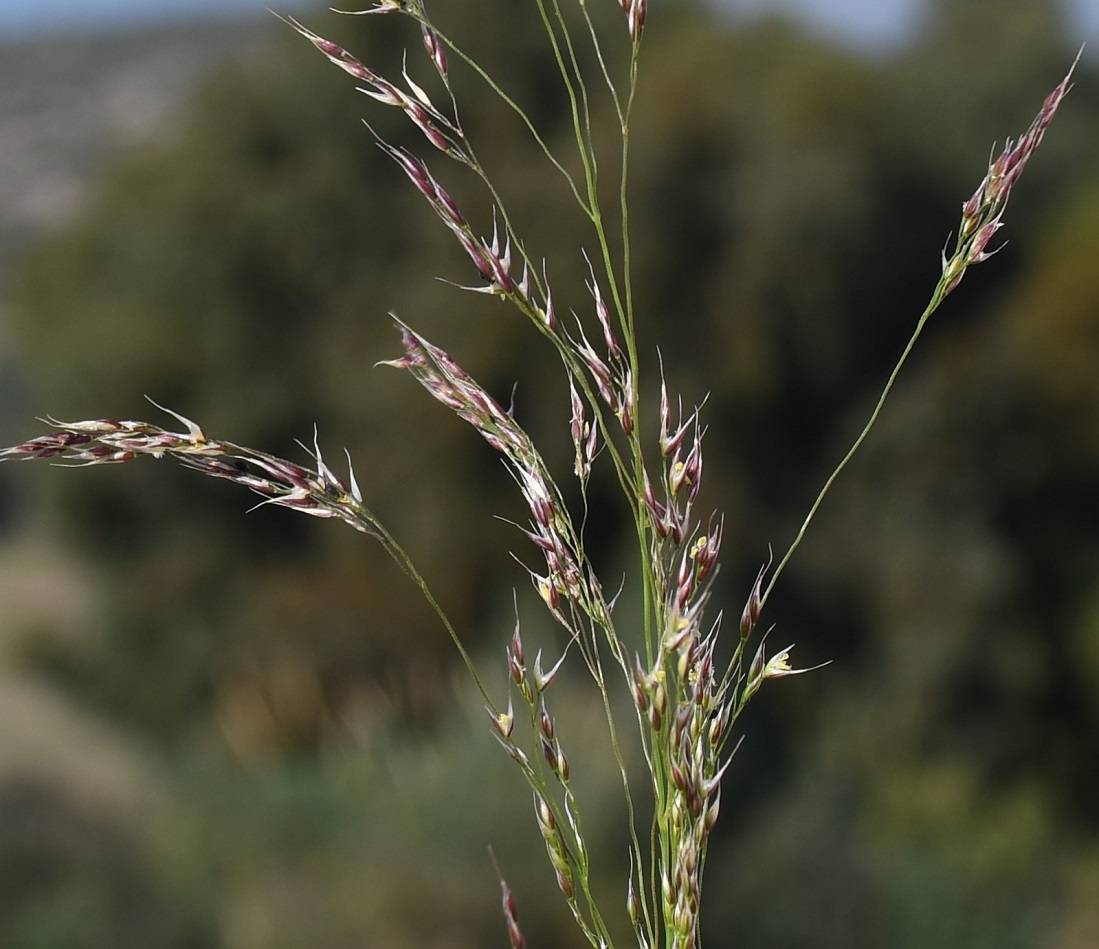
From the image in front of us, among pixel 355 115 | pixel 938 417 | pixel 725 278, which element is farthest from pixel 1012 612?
pixel 355 115

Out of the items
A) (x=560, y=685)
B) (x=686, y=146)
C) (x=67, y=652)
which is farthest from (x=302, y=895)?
(x=67, y=652)

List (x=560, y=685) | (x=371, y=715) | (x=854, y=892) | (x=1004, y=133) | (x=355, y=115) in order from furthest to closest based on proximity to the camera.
Result: (x=355, y=115)
(x=1004, y=133)
(x=371, y=715)
(x=560, y=685)
(x=854, y=892)

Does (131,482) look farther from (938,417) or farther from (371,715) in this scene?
(938,417)

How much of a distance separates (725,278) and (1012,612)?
295 centimetres

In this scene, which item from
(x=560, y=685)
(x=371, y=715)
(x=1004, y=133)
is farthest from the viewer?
(x=1004, y=133)

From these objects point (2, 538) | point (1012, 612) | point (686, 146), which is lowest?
point (2, 538)

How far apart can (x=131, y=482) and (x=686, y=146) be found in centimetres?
523

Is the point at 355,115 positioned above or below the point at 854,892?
above

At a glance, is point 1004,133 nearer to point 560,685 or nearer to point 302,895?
point 560,685

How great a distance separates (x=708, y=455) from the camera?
9.25 metres

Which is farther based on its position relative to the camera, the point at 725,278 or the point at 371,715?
the point at 725,278

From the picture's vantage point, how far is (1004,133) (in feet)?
34.8

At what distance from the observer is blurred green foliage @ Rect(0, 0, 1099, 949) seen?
6680mm

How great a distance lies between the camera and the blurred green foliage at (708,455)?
668 cm
